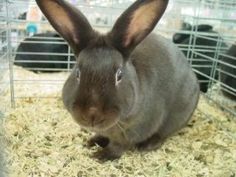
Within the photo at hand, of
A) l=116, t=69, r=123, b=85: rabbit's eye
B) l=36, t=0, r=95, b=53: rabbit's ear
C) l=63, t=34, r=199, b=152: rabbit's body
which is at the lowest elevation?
l=63, t=34, r=199, b=152: rabbit's body

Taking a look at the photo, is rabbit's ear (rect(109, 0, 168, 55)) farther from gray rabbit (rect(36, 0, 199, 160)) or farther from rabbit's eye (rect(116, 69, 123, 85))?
rabbit's eye (rect(116, 69, 123, 85))

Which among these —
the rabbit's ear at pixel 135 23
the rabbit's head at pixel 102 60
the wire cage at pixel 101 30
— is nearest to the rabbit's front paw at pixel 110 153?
the rabbit's head at pixel 102 60

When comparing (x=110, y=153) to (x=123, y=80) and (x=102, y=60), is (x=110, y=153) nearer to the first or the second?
(x=123, y=80)

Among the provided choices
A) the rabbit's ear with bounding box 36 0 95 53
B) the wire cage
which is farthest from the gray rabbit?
the wire cage

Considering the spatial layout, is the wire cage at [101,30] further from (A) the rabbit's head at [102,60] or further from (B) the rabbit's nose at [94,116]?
(B) the rabbit's nose at [94,116]

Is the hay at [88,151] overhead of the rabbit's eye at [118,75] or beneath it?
beneath

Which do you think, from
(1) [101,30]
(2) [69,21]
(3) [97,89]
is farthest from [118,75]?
(1) [101,30]
